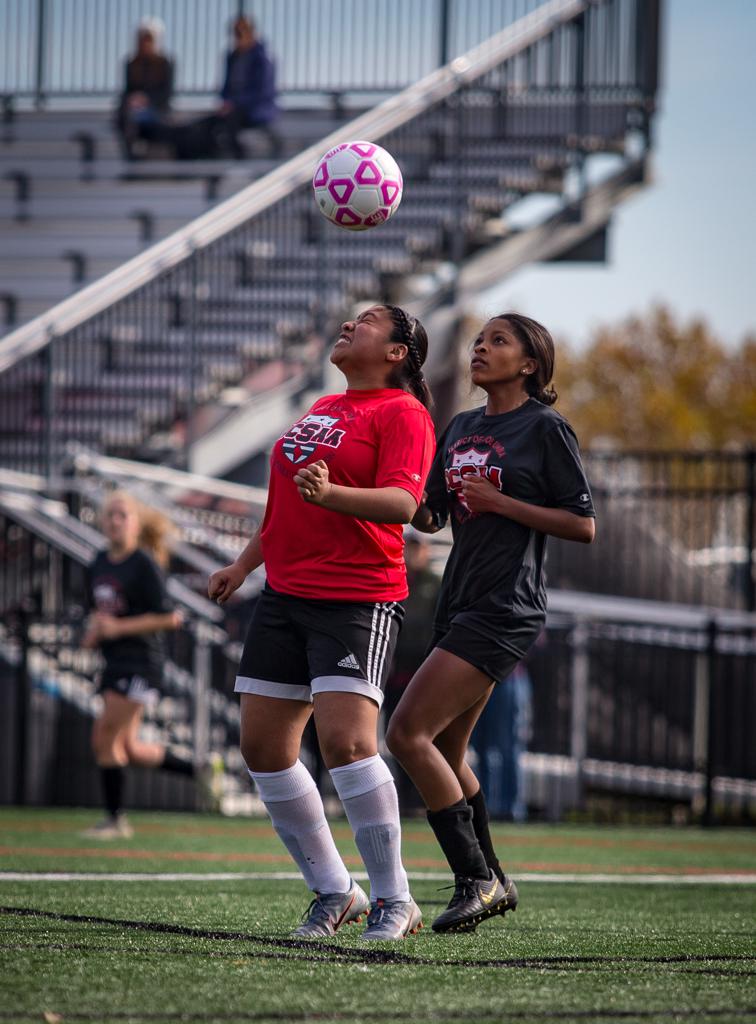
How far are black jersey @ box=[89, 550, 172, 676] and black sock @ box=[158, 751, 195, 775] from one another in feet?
2.62

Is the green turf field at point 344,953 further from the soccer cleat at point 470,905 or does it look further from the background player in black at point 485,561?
the background player in black at point 485,561

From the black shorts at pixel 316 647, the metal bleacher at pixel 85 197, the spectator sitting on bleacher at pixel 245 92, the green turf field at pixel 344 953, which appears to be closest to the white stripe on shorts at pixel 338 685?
the black shorts at pixel 316 647

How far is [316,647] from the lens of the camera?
495 cm

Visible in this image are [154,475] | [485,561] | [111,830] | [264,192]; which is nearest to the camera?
[485,561]

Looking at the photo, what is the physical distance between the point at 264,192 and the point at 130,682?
8.31 meters

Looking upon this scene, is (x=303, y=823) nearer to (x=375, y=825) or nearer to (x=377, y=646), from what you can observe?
(x=375, y=825)

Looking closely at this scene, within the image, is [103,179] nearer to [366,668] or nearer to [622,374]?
[366,668]

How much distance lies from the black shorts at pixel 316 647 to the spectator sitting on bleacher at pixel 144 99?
658 inches

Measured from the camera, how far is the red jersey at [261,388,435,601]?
16.4 ft

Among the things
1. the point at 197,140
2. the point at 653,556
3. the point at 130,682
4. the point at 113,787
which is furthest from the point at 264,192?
the point at 113,787

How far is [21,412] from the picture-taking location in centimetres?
1562

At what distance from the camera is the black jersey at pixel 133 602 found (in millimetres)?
9852

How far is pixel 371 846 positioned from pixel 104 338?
12239mm

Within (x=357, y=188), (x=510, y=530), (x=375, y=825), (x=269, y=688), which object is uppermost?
(x=357, y=188)
